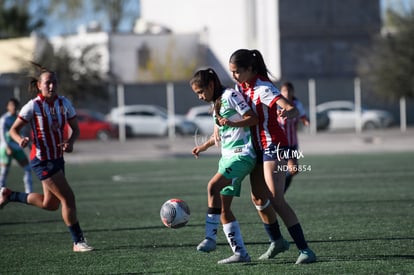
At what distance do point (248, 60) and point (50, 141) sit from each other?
2.74 meters

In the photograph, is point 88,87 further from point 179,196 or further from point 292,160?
point 292,160

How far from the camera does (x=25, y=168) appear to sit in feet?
54.7

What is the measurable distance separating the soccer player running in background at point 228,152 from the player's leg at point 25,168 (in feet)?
28.8

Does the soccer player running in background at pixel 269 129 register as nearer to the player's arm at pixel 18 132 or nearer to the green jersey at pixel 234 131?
the green jersey at pixel 234 131

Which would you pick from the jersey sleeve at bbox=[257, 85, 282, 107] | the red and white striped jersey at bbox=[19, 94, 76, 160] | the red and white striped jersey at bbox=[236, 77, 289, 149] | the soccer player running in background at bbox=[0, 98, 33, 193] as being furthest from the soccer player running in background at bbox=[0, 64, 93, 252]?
the soccer player running in background at bbox=[0, 98, 33, 193]

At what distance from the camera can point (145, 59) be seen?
187 feet

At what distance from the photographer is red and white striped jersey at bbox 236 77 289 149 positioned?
8141 millimetres

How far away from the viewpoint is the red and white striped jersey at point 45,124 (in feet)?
31.6

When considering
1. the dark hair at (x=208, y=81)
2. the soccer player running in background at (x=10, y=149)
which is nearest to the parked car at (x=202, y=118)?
the soccer player running in background at (x=10, y=149)

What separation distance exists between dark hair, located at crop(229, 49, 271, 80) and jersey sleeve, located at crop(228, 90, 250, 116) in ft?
0.91

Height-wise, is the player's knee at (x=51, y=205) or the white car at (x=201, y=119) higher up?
the white car at (x=201, y=119)

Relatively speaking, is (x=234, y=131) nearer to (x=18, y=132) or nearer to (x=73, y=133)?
(x=73, y=133)

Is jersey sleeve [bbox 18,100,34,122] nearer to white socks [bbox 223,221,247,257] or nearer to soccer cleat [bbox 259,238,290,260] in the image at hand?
white socks [bbox 223,221,247,257]

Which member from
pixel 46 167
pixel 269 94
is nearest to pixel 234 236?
pixel 269 94
